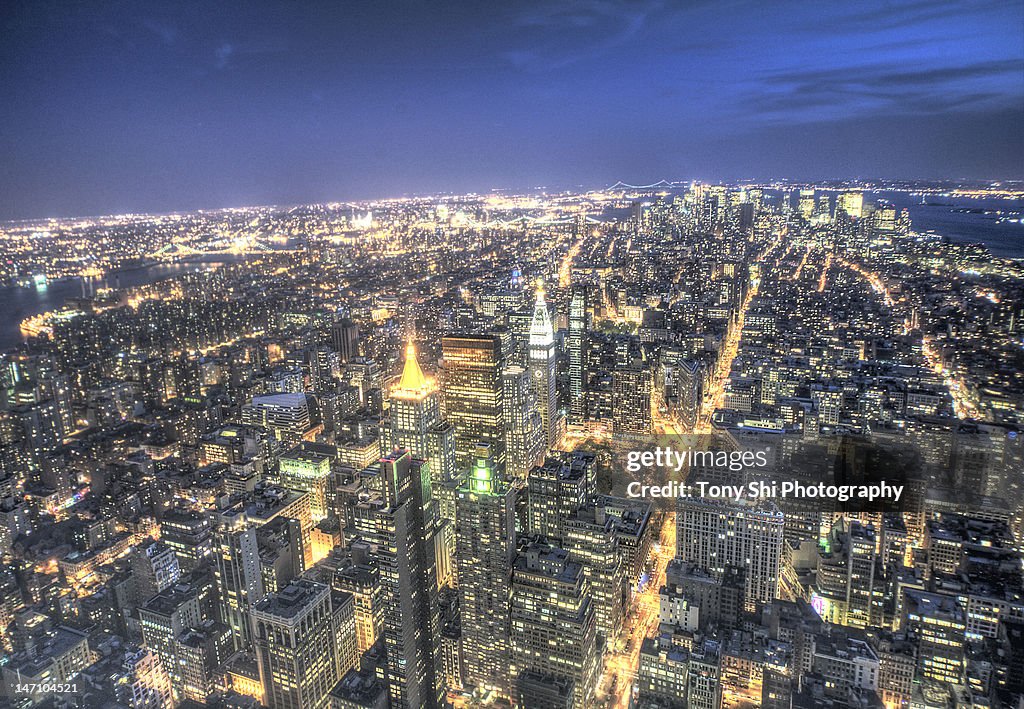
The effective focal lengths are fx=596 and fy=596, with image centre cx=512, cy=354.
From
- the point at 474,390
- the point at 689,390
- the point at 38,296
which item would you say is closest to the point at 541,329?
the point at 474,390

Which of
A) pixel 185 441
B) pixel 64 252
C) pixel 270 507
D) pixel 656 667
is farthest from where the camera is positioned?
pixel 185 441

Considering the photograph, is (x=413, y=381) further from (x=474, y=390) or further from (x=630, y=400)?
(x=630, y=400)

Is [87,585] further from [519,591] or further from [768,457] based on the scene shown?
[768,457]

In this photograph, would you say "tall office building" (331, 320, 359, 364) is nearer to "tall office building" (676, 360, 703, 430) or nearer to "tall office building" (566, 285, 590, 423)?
"tall office building" (566, 285, 590, 423)

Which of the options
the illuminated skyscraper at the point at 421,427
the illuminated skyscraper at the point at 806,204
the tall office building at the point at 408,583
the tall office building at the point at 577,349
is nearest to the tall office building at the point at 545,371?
the tall office building at the point at 577,349

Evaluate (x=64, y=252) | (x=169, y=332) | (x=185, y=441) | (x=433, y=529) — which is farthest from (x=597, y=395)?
(x=169, y=332)
